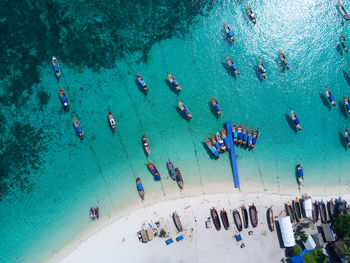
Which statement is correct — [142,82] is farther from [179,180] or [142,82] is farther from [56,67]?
[179,180]

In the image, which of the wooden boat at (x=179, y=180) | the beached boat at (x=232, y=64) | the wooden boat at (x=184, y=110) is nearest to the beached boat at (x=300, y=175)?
the beached boat at (x=232, y=64)

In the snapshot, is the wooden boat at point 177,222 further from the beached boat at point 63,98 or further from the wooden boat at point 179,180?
the beached boat at point 63,98

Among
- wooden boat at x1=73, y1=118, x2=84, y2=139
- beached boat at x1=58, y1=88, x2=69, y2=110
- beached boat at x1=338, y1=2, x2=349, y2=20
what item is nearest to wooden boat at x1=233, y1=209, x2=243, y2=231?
wooden boat at x1=73, y1=118, x2=84, y2=139

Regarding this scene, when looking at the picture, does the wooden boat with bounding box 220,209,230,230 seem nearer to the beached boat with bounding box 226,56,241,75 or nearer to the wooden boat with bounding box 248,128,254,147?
the wooden boat with bounding box 248,128,254,147

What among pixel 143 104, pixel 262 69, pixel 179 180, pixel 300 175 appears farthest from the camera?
pixel 262 69

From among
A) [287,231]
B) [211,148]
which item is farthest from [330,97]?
[287,231]

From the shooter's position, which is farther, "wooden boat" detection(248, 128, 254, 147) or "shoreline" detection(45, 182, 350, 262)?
"wooden boat" detection(248, 128, 254, 147)
